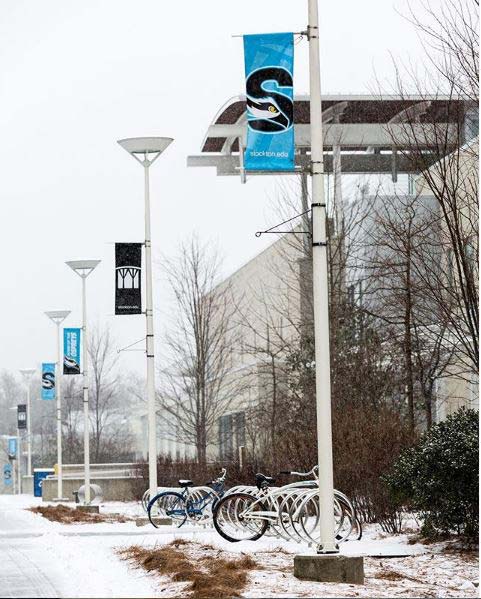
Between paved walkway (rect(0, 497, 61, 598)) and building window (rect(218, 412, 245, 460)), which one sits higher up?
building window (rect(218, 412, 245, 460))

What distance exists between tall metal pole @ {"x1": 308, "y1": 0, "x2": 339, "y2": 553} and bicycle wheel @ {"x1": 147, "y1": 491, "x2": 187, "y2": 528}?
11734 mm

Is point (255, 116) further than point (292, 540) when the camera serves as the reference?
No

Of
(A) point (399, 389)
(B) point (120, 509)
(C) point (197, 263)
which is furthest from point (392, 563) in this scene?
(C) point (197, 263)

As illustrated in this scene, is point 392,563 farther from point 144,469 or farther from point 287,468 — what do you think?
point 144,469

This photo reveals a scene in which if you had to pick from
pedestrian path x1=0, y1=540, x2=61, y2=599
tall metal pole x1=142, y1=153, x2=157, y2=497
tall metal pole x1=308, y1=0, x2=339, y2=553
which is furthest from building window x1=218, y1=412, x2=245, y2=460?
tall metal pole x1=308, y1=0, x2=339, y2=553

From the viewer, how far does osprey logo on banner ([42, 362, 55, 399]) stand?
55.5 metres

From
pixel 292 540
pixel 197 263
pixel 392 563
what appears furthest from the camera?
pixel 197 263

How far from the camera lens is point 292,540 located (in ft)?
63.2

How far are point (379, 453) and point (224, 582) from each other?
978 centimetres

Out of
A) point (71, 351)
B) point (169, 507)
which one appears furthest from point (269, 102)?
point (71, 351)

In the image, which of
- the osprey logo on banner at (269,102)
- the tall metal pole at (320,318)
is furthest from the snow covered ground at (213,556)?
the osprey logo on banner at (269,102)

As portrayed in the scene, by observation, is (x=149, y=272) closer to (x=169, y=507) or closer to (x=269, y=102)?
(x=169, y=507)

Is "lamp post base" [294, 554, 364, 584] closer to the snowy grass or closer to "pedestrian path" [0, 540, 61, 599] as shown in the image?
the snowy grass

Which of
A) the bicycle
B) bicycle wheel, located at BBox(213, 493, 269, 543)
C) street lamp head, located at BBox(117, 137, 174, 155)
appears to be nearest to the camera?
the bicycle
